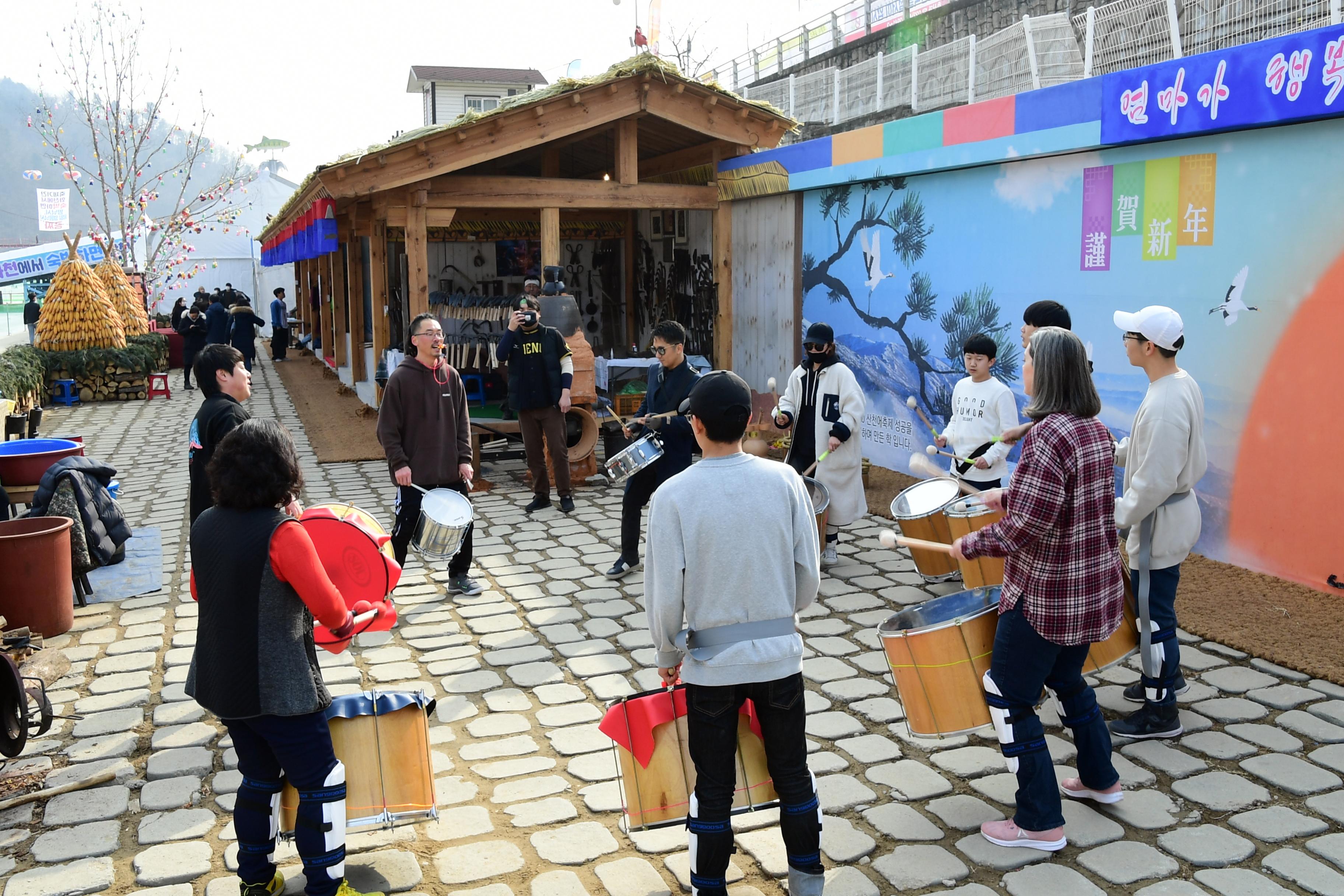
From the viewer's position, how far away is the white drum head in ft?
20.1

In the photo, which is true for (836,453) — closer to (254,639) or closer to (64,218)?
(254,639)

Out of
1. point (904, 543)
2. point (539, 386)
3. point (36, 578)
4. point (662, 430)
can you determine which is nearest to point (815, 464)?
point (662, 430)

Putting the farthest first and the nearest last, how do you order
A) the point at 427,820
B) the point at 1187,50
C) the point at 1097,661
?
the point at 1187,50, the point at 1097,661, the point at 427,820

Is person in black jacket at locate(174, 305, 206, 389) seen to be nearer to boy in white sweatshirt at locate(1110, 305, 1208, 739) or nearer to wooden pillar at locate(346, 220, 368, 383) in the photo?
wooden pillar at locate(346, 220, 368, 383)

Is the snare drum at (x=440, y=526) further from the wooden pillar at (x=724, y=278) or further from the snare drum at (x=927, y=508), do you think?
the wooden pillar at (x=724, y=278)

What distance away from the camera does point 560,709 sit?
16.9 ft

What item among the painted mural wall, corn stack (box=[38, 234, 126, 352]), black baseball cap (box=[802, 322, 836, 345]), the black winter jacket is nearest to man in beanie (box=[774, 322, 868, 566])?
black baseball cap (box=[802, 322, 836, 345])

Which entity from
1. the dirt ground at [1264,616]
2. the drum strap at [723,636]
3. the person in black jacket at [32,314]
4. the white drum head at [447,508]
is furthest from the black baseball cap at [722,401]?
the person in black jacket at [32,314]

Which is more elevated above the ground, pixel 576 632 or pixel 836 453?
pixel 836 453

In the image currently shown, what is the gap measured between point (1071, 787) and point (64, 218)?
3856 centimetres

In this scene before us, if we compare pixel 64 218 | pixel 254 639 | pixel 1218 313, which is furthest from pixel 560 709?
pixel 64 218

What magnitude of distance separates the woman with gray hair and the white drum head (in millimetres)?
3303

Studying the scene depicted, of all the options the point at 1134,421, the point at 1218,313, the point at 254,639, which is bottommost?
the point at 254,639

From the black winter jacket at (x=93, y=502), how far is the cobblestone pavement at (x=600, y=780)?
0.73 metres
